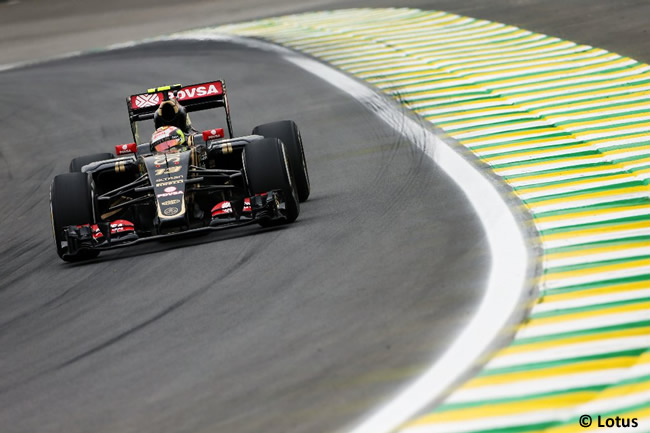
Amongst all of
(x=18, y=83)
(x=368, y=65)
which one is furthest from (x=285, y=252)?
(x=18, y=83)

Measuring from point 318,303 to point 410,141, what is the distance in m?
6.10

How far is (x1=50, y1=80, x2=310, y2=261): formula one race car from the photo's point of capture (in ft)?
35.2

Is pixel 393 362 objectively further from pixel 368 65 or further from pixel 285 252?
Result: pixel 368 65

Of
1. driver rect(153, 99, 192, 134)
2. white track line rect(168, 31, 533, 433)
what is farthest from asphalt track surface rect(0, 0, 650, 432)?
driver rect(153, 99, 192, 134)

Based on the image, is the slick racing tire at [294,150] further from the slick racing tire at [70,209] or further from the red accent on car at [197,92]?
the slick racing tire at [70,209]

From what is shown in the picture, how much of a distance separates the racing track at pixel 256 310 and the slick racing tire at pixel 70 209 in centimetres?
16

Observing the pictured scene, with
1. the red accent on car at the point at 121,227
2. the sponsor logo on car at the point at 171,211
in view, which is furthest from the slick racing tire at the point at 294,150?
the red accent on car at the point at 121,227

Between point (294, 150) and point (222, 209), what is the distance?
4.87ft

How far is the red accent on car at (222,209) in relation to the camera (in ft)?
35.3

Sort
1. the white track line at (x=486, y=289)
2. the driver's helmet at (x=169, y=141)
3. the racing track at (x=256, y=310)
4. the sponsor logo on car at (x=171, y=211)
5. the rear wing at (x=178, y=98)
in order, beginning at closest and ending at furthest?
the white track line at (x=486, y=289) < the racing track at (x=256, y=310) < the sponsor logo on car at (x=171, y=211) < the driver's helmet at (x=169, y=141) < the rear wing at (x=178, y=98)

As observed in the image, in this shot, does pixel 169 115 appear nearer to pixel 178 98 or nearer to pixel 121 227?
pixel 178 98

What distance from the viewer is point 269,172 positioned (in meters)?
10.9

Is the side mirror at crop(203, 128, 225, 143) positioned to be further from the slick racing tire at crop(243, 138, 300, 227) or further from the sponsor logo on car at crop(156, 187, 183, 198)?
the sponsor logo on car at crop(156, 187, 183, 198)

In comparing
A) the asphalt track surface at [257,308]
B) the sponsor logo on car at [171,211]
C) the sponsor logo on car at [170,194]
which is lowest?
the asphalt track surface at [257,308]
